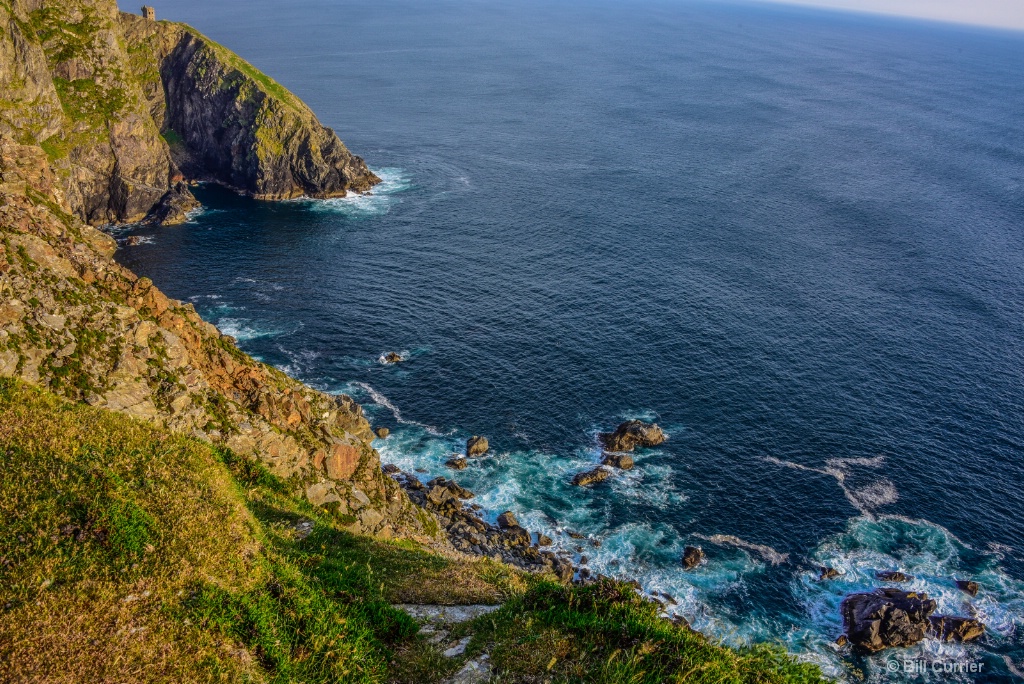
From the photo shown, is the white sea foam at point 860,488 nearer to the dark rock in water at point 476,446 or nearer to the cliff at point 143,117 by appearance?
the dark rock in water at point 476,446

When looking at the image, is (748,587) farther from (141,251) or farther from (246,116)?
(246,116)

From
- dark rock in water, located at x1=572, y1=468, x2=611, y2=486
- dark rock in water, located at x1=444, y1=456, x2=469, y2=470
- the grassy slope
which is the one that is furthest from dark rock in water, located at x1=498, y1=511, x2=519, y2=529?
the grassy slope

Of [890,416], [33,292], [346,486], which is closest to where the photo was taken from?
[33,292]

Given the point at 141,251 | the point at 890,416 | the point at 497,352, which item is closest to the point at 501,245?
the point at 497,352

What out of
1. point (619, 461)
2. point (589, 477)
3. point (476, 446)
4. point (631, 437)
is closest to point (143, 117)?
point (476, 446)

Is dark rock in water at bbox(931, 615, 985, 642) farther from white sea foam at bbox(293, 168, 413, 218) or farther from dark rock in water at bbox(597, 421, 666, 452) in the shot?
white sea foam at bbox(293, 168, 413, 218)

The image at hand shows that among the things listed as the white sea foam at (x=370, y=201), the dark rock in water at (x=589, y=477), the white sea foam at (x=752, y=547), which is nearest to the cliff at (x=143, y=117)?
the white sea foam at (x=370, y=201)
